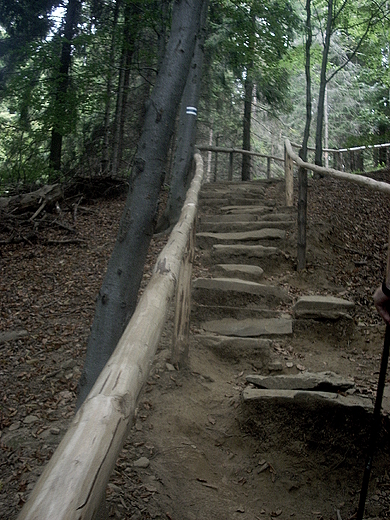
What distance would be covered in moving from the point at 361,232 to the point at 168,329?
12.4 feet

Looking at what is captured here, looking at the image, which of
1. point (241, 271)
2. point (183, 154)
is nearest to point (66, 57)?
point (183, 154)

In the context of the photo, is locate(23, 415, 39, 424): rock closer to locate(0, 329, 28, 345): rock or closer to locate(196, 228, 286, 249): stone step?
locate(0, 329, 28, 345): rock

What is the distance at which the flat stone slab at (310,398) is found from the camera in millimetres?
2961

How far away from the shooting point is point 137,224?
9.34 feet

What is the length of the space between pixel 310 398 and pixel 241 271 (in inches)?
102

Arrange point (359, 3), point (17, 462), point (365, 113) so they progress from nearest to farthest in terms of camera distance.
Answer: point (17, 462) < point (359, 3) < point (365, 113)

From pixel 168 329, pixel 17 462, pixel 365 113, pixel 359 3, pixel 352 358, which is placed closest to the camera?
pixel 17 462

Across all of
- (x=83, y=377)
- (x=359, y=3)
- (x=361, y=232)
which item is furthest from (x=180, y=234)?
(x=359, y=3)

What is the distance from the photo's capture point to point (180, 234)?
10.3ft

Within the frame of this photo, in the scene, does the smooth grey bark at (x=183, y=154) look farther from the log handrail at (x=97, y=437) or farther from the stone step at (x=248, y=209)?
the log handrail at (x=97, y=437)

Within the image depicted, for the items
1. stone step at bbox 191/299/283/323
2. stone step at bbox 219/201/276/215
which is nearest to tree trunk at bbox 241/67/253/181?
stone step at bbox 219/201/276/215

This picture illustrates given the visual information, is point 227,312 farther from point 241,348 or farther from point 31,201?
point 31,201

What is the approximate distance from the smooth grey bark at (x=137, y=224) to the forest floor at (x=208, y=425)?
644 millimetres

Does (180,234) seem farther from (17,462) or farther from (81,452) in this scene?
Answer: (81,452)
